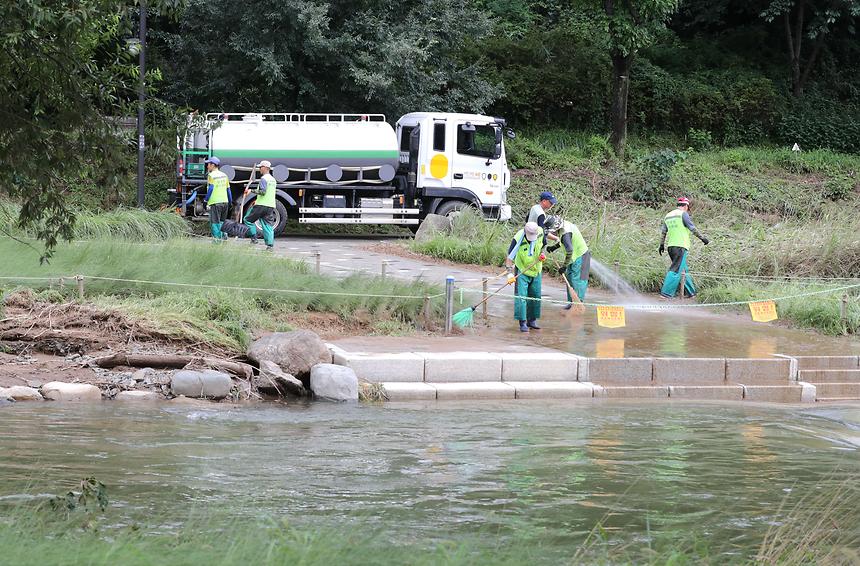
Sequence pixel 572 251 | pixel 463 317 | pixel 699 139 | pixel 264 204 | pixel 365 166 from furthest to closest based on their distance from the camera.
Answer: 1. pixel 699 139
2. pixel 365 166
3. pixel 264 204
4. pixel 572 251
5. pixel 463 317

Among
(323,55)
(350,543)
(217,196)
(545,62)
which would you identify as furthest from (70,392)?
(545,62)

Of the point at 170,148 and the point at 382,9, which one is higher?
the point at 382,9

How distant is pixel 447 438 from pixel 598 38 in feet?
88.3

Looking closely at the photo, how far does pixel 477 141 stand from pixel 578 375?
44.2 feet

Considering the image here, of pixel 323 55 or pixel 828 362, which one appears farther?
pixel 323 55

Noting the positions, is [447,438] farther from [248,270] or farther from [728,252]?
[728,252]

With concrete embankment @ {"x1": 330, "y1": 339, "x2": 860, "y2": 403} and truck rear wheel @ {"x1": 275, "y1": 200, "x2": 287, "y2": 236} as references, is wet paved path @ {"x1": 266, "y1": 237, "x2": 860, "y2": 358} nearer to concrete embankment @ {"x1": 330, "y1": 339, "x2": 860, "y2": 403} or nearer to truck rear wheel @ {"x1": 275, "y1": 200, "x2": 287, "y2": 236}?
concrete embankment @ {"x1": 330, "y1": 339, "x2": 860, "y2": 403}

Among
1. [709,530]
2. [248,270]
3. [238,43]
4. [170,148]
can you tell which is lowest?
[709,530]

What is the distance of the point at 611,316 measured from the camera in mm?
14070

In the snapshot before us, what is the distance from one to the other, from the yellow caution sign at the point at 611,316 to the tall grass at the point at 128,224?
25.4ft

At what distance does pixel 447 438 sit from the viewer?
9.86 metres

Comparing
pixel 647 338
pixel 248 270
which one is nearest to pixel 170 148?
pixel 248 270

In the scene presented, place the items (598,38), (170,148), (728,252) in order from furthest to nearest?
1. (598,38)
2. (728,252)
3. (170,148)

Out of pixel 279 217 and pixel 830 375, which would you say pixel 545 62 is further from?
pixel 830 375
